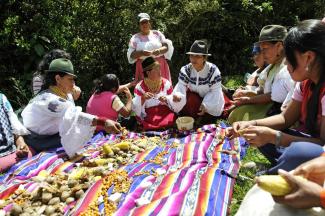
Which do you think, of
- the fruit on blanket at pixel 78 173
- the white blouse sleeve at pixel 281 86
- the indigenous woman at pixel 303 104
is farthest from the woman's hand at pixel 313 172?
the white blouse sleeve at pixel 281 86

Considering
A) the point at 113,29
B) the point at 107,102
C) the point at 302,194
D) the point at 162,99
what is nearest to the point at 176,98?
the point at 162,99

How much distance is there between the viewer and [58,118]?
15.7 ft

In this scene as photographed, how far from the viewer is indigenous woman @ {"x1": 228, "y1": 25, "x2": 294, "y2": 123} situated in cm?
455

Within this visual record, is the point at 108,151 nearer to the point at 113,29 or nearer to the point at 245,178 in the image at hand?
the point at 245,178

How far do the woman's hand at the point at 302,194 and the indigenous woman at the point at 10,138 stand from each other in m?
3.44

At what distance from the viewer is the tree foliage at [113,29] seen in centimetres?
764

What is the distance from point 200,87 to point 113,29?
11.3 feet

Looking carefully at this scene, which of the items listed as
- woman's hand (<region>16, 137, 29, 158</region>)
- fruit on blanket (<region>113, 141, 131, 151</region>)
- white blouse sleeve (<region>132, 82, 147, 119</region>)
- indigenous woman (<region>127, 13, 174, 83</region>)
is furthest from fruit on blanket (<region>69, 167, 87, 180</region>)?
indigenous woman (<region>127, 13, 174, 83</region>)

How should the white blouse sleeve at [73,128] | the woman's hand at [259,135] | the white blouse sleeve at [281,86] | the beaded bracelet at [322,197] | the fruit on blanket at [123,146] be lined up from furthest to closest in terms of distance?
the fruit on blanket at [123,146] < the white blouse sleeve at [73,128] < the white blouse sleeve at [281,86] < the woman's hand at [259,135] < the beaded bracelet at [322,197]

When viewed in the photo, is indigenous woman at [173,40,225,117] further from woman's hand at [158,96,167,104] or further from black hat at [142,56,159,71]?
black hat at [142,56,159,71]

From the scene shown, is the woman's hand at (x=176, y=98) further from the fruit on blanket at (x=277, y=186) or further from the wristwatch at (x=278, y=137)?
the fruit on blanket at (x=277, y=186)

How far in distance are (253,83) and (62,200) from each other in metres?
3.55

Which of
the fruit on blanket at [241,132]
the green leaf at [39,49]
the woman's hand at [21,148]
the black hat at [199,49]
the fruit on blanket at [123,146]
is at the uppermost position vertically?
the green leaf at [39,49]

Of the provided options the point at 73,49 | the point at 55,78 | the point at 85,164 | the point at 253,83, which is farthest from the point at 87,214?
the point at 73,49
